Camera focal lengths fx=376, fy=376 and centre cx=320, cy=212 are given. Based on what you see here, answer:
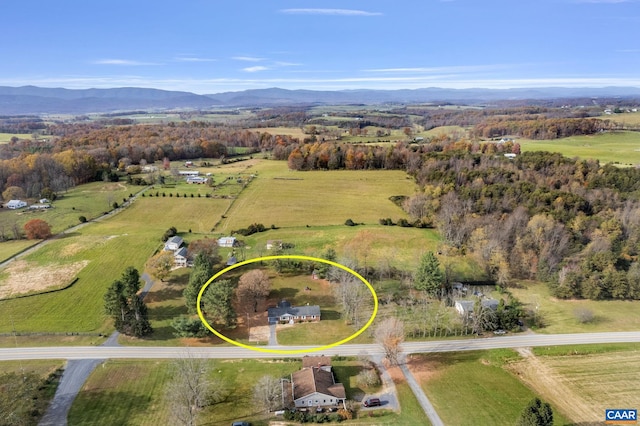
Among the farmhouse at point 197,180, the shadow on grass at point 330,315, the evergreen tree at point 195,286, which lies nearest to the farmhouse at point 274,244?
the evergreen tree at point 195,286

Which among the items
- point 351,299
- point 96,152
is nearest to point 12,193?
point 96,152

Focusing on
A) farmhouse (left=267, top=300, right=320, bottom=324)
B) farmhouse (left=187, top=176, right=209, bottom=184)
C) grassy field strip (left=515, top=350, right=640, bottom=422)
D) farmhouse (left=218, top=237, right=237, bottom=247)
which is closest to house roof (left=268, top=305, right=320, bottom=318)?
farmhouse (left=267, top=300, right=320, bottom=324)

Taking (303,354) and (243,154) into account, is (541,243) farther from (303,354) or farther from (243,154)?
(243,154)

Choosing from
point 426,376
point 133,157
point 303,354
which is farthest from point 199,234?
point 133,157

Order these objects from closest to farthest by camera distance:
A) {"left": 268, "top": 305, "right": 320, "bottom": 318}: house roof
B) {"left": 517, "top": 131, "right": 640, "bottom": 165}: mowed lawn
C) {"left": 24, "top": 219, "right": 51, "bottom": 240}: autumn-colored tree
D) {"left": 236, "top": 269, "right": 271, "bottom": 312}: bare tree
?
{"left": 268, "top": 305, "right": 320, "bottom": 318}: house roof < {"left": 236, "top": 269, "right": 271, "bottom": 312}: bare tree < {"left": 24, "top": 219, "right": 51, "bottom": 240}: autumn-colored tree < {"left": 517, "top": 131, "right": 640, "bottom": 165}: mowed lawn

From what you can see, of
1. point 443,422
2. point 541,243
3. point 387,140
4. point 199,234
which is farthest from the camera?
point 387,140

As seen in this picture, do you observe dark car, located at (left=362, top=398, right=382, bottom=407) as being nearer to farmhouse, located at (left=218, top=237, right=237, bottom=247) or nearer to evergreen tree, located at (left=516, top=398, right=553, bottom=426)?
evergreen tree, located at (left=516, top=398, right=553, bottom=426)

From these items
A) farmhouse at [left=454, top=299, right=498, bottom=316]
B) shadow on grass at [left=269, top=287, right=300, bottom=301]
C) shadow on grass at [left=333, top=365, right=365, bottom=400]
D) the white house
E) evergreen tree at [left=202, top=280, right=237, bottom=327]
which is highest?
evergreen tree at [left=202, top=280, right=237, bottom=327]
